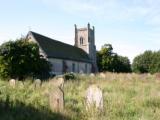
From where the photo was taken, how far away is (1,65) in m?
33.3

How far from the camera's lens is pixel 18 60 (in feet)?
110

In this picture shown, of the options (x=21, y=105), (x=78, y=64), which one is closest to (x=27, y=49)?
(x=21, y=105)

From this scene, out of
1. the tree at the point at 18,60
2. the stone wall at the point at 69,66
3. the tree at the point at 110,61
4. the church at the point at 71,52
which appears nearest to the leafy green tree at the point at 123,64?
the tree at the point at 110,61

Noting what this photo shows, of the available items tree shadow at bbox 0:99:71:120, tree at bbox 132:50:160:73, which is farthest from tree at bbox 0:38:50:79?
tree at bbox 132:50:160:73

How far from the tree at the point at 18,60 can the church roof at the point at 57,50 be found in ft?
46.4

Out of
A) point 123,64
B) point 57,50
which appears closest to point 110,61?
point 123,64

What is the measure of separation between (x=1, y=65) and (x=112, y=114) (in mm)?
24456

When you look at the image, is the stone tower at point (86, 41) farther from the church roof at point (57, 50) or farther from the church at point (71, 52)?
the church roof at point (57, 50)

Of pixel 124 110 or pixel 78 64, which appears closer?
pixel 124 110

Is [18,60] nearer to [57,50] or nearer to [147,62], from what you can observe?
[57,50]

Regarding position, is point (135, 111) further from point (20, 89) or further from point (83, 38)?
point (83, 38)

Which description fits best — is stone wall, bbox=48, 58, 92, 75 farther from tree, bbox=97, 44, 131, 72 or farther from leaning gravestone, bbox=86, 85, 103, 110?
leaning gravestone, bbox=86, 85, 103, 110

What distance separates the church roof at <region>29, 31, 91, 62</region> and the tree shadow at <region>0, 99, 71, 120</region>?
37563 mm

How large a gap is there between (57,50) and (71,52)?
8.54 meters
